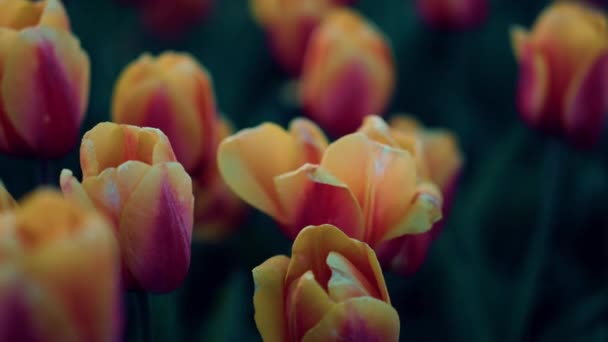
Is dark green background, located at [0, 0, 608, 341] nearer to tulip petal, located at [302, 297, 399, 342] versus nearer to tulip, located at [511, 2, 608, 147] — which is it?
tulip, located at [511, 2, 608, 147]

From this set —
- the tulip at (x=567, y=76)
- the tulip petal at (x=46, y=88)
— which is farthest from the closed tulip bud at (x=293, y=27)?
the tulip petal at (x=46, y=88)

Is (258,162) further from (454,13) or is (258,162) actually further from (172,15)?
(172,15)

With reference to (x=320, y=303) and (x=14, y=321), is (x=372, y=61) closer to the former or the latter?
(x=320, y=303)

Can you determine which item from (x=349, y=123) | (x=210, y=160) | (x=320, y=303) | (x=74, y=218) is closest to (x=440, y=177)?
(x=349, y=123)

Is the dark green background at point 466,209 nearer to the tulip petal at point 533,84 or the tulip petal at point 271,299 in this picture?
the tulip petal at point 533,84

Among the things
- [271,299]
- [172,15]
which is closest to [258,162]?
[271,299]
